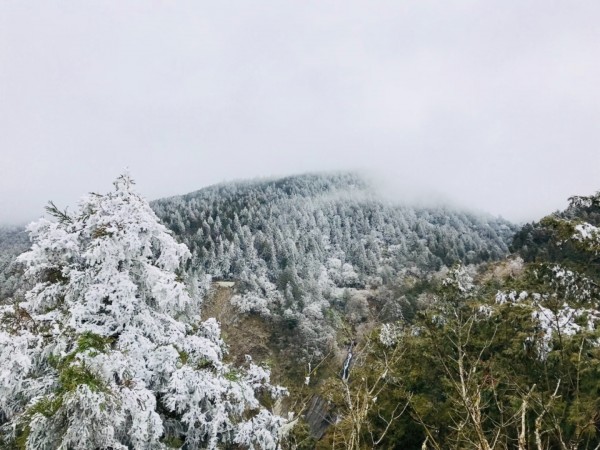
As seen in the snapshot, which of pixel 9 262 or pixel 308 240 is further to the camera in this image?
pixel 308 240

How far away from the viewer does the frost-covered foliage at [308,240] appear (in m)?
71.1

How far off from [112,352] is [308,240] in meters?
104

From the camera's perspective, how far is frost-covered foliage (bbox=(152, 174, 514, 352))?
71062 mm

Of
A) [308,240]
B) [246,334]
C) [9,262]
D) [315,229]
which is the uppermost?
[9,262]

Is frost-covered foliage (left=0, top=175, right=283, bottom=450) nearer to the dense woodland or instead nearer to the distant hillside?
the dense woodland

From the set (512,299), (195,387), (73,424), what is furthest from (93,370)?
(512,299)

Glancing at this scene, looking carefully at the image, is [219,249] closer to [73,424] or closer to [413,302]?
[413,302]

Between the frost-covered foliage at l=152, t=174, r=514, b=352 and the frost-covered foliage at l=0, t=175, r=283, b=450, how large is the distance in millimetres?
44428

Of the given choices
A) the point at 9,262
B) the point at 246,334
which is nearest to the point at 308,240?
the point at 246,334

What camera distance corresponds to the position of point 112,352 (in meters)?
6.29

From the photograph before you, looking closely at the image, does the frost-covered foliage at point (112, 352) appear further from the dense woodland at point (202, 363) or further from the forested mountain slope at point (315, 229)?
the forested mountain slope at point (315, 229)

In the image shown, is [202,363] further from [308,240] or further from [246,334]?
[308,240]

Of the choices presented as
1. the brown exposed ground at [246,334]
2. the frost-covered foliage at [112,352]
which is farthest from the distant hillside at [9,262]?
the brown exposed ground at [246,334]

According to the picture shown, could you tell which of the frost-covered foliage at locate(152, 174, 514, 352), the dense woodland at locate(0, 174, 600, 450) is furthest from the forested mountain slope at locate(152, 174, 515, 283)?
the dense woodland at locate(0, 174, 600, 450)
